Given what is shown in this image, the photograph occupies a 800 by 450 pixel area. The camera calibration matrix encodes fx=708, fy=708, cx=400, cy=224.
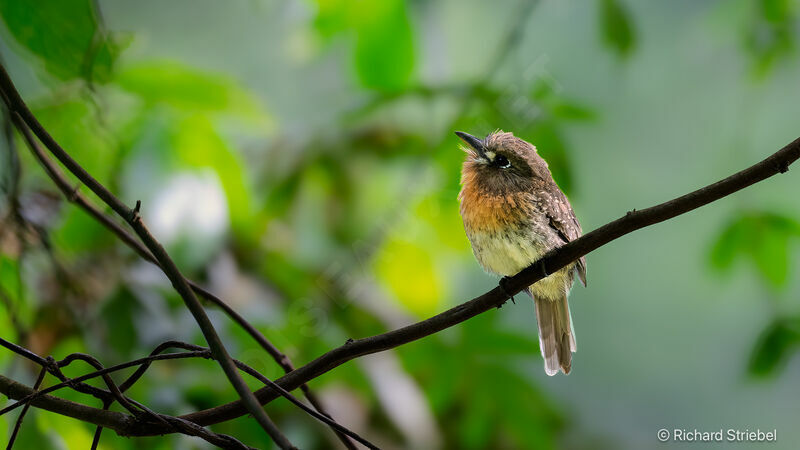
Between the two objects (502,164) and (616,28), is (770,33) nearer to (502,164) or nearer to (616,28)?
(616,28)

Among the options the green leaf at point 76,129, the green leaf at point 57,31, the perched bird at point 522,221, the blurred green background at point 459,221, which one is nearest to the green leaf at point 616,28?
the blurred green background at point 459,221

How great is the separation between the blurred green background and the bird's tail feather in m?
0.27

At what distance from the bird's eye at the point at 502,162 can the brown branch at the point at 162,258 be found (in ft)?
1.27

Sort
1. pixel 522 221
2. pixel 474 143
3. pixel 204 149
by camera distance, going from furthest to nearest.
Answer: pixel 204 149 < pixel 522 221 < pixel 474 143

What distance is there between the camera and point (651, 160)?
4.59ft

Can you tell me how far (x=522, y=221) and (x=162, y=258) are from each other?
19.3 inches

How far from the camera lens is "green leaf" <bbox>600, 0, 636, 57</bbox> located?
48.9 inches

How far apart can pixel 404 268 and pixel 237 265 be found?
487 mm

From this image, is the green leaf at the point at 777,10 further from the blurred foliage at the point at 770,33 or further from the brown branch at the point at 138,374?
the brown branch at the point at 138,374

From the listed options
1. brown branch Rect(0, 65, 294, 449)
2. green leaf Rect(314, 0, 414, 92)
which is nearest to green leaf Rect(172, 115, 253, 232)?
green leaf Rect(314, 0, 414, 92)

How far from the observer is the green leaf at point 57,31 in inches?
17.8

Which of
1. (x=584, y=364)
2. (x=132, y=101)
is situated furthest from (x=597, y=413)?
(x=132, y=101)

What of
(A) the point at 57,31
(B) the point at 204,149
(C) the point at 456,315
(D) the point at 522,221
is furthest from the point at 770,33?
(A) the point at 57,31

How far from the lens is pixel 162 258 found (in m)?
0.43
